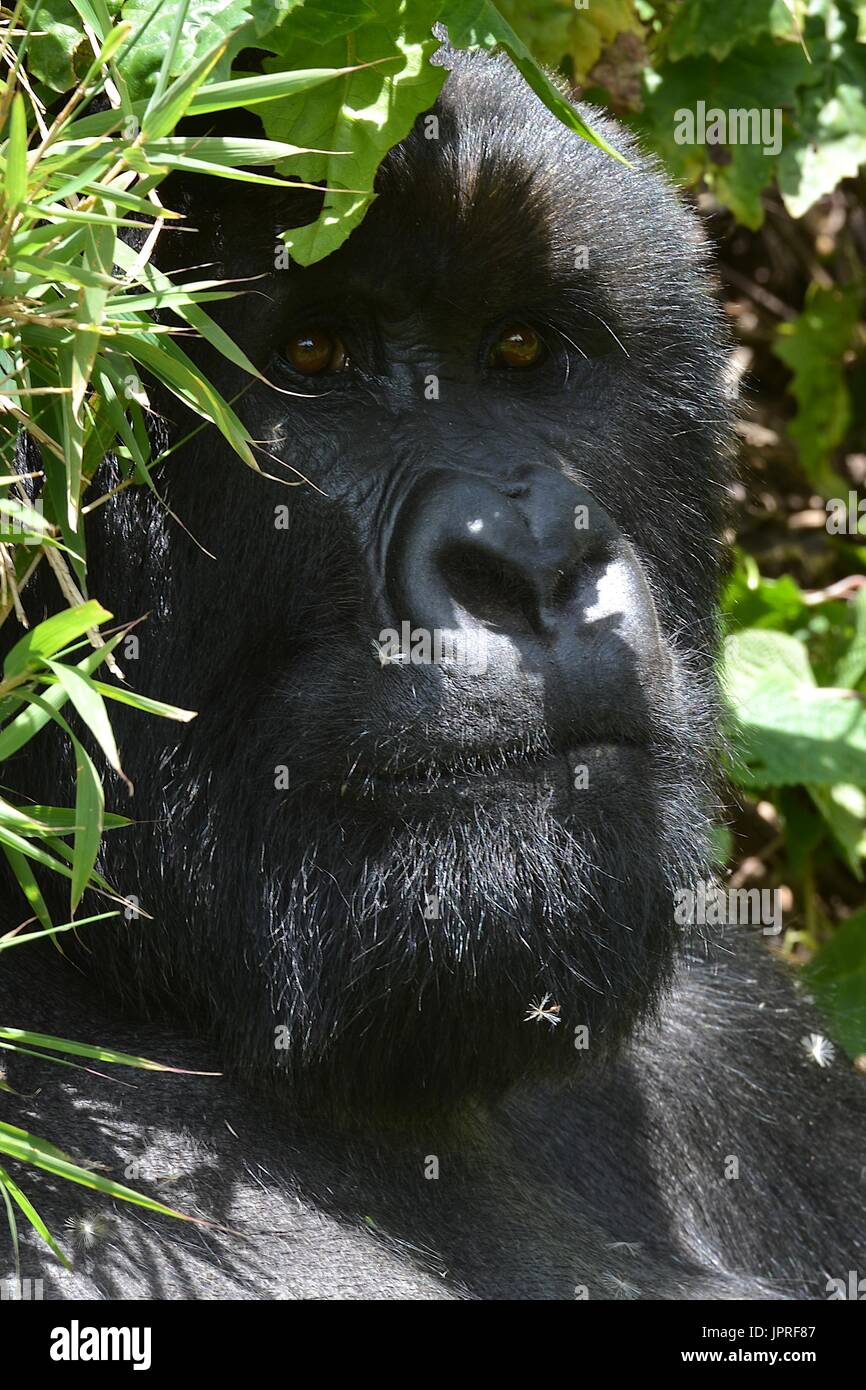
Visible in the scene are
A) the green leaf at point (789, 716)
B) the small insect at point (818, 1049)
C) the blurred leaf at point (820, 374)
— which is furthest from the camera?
the blurred leaf at point (820, 374)

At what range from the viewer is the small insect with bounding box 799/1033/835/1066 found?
3166mm

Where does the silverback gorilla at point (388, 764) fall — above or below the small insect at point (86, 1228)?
above

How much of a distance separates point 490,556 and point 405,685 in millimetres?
192

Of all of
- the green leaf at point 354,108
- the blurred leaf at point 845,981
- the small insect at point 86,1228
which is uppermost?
the green leaf at point 354,108

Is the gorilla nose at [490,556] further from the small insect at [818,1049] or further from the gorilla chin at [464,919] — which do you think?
the small insect at [818,1049]

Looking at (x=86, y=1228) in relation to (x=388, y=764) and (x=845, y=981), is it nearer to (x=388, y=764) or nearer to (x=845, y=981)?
(x=388, y=764)

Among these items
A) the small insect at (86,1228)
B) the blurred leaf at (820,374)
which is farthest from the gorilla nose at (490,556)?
the blurred leaf at (820,374)

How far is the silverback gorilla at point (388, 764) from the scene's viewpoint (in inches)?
83.1

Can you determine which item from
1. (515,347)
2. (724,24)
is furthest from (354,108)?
(724,24)

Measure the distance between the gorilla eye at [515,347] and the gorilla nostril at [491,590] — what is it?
428 millimetres

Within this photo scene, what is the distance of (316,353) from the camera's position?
226 centimetres

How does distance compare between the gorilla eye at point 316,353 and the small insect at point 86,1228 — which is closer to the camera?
the small insect at point 86,1228

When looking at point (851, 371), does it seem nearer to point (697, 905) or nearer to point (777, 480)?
point (777, 480)

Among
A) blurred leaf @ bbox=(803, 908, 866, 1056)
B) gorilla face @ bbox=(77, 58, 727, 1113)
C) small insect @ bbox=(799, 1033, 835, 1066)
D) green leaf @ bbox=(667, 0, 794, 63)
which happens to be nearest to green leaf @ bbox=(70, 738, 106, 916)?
gorilla face @ bbox=(77, 58, 727, 1113)
